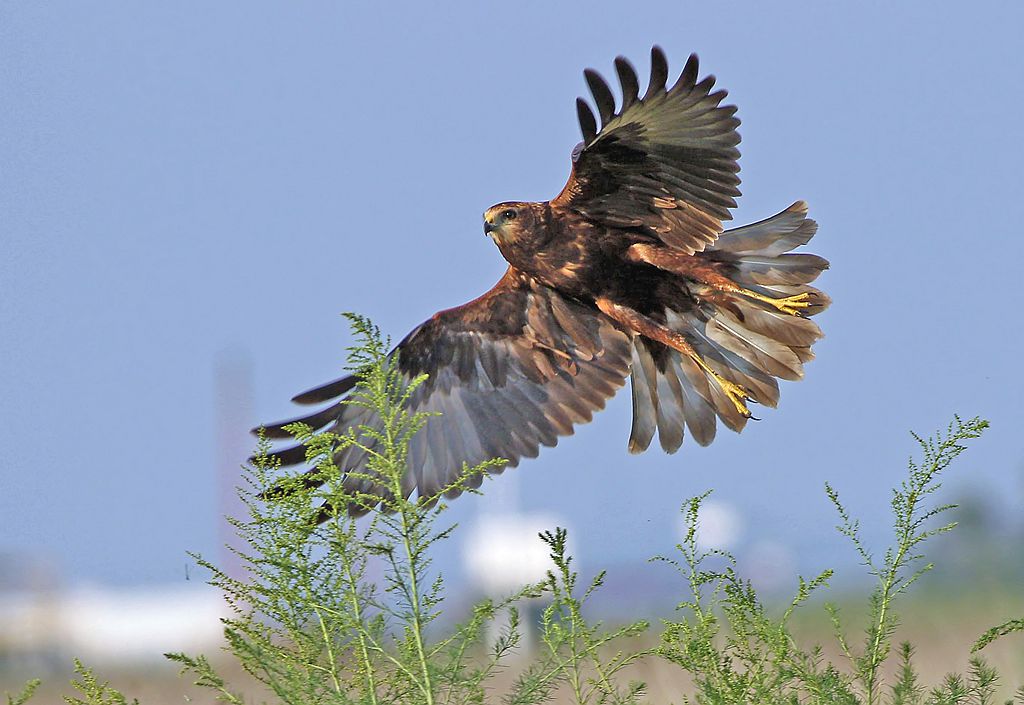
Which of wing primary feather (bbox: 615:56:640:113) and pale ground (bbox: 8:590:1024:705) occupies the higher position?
wing primary feather (bbox: 615:56:640:113)

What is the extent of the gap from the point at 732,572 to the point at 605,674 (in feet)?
1.60

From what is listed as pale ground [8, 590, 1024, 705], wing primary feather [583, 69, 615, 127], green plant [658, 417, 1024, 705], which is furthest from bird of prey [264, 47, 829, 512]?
green plant [658, 417, 1024, 705]

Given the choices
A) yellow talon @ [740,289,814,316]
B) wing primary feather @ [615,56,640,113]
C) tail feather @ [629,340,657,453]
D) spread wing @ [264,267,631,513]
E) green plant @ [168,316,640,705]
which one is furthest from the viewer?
tail feather @ [629,340,657,453]

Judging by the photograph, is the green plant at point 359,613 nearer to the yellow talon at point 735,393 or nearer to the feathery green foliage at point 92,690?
the feathery green foliage at point 92,690

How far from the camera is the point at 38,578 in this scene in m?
26.5

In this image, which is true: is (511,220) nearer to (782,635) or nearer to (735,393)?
(735,393)

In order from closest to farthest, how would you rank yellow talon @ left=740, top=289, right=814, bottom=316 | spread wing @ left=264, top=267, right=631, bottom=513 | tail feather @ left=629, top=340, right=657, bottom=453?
1. yellow talon @ left=740, top=289, right=814, bottom=316
2. spread wing @ left=264, top=267, right=631, bottom=513
3. tail feather @ left=629, top=340, right=657, bottom=453

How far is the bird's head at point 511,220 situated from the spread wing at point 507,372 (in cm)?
78

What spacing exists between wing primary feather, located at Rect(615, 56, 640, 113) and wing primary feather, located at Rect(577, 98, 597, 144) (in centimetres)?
19

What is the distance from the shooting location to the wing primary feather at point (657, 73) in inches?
281

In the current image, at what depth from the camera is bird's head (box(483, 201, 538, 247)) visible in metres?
7.61

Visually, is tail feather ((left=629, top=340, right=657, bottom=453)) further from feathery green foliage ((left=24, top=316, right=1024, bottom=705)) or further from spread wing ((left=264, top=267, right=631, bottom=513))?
feathery green foliage ((left=24, top=316, right=1024, bottom=705))

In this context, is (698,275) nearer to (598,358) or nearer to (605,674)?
(598,358)

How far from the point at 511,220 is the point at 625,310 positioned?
87 cm
